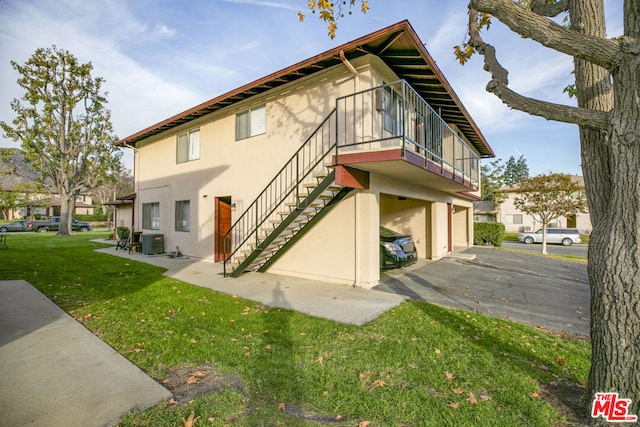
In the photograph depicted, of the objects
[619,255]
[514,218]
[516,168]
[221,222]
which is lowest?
[619,255]

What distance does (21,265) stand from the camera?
360 inches

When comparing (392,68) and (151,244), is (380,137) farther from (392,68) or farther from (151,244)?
(151,244)

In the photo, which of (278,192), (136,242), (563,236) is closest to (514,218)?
(563,236)

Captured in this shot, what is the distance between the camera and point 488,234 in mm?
17984

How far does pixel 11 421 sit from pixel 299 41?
9204 millimetres

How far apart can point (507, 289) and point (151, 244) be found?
41.4 feet

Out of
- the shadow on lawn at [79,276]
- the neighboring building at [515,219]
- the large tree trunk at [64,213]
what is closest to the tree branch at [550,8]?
the shadow on lawn at [79,276]

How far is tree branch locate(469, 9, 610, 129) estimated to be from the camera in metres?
2.43

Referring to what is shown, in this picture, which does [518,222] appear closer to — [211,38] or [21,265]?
[211,38]

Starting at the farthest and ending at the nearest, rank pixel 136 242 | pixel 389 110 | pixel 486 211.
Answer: pixel 486 211, pixel 136 242, pixel 389 110

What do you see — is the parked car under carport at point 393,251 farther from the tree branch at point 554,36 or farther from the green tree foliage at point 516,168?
the green tree foliage at point 516,168

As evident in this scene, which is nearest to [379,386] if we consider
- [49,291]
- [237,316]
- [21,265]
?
[237,316]

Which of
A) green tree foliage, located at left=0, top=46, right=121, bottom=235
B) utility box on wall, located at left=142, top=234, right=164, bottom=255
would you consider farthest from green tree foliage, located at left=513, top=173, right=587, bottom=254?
green tree foliage, located at left=0, top=46, right=121, bottom=235

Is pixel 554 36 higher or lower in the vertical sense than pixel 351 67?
lower
